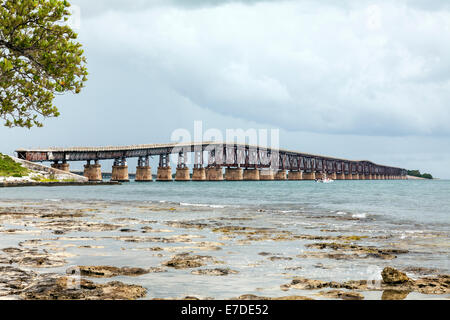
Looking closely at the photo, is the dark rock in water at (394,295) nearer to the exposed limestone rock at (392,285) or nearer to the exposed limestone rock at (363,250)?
the exposed limestone rock at (392,285)

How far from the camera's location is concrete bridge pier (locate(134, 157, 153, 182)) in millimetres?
181750

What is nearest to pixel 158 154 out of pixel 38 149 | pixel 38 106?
pixel 38 149

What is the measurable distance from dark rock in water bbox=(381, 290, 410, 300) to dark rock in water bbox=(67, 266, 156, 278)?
15.5 ft

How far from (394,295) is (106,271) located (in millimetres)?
5679

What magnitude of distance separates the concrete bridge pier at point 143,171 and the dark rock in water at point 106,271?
173109 millimetres

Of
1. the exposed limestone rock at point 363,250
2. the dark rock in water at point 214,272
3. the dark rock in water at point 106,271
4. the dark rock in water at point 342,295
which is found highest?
the dark rock in water at point 106,271

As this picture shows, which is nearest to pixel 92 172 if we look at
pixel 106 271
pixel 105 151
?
pixel 105 151

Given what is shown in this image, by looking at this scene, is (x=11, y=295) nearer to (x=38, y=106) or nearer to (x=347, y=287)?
(x=347, y=287)

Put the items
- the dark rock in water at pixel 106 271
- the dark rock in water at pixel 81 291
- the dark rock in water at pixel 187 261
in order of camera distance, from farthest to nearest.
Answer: the dark rock in water at pixel 187 261, the dark rock in water at pixel 106 271, the dark rock in water at pixel 81 291

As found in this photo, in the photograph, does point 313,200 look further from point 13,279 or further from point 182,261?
point 13,279

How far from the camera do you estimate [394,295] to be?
8.05 meters

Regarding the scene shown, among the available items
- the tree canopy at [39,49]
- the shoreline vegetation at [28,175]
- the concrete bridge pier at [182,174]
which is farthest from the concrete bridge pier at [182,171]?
the tree canopy at [39,49]

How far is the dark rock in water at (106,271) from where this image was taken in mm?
9375
